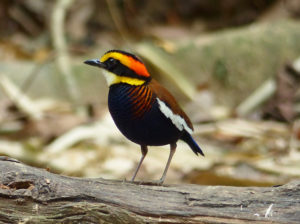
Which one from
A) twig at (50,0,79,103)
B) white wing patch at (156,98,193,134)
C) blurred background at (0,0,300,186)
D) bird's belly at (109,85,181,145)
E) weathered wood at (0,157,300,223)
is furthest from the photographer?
twig at (50,0,79,103)

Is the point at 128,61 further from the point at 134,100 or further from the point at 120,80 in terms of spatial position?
the point at 134,100

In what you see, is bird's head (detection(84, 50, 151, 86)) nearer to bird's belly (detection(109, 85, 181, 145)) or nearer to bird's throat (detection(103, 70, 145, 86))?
bird's throat (detection(103, 70, 145, 86))

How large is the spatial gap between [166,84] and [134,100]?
4193mm

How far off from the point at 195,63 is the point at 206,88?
2.53 ft

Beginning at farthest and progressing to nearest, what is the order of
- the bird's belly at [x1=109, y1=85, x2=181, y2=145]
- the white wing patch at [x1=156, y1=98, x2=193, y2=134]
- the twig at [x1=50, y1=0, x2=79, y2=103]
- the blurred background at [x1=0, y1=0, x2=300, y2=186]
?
1. the twig at [x1=50, y1=0, x2=79, y2=103]
2. the blurred background at [x1=0, y1=0, x2=300, y2=186]
3. the white wing patch at [x1=156, y1=98, x2=193, y2=134]
4. the bird's belly at [x1=109, y1=85, x2=181, y2=145]

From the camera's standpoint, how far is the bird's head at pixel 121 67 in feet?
12.1

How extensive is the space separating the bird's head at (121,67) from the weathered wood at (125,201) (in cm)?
58

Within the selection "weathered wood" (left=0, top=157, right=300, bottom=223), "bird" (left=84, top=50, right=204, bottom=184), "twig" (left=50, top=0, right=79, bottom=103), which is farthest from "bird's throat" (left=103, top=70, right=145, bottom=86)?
"twig" (left=50, top=0, right=79, bottom=103)

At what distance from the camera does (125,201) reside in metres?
3.35

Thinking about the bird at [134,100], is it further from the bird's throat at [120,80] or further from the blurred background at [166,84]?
the blurred background at [166,84]

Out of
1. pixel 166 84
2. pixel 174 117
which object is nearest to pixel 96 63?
pixel 174 117

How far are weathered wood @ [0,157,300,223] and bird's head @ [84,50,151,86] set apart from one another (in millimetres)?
582

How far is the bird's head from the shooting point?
3680 millimetres

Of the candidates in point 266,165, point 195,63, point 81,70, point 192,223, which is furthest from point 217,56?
point 192,223
